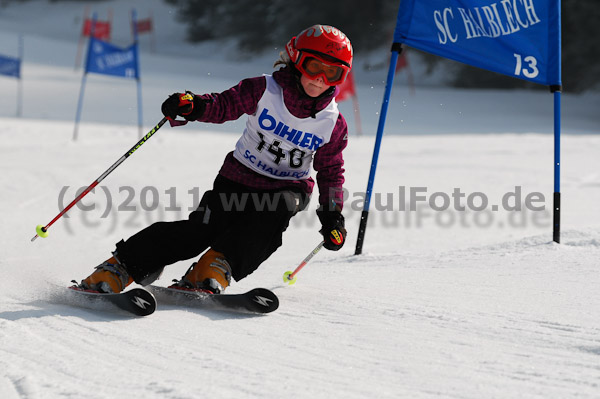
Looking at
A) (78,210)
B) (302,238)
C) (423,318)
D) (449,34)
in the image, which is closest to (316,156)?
(423,318)

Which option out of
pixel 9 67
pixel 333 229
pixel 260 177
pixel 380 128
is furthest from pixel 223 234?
pixel 9 67

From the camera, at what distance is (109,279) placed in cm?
304

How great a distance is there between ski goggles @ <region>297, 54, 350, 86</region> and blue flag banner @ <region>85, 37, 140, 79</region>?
26.4 feet

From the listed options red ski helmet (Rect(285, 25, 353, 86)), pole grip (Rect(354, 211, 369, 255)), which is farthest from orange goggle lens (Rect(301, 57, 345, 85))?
pole grip (Rect(354, 211, 369, 255))

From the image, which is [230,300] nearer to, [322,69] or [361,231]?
[322,69]

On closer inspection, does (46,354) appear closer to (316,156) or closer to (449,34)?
(316,156)

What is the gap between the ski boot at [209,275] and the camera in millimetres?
2998

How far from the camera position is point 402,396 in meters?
2.01

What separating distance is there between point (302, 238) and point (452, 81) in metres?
17.1

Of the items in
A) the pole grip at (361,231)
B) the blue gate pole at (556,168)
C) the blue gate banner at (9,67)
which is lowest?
the pole grip at (361,231)

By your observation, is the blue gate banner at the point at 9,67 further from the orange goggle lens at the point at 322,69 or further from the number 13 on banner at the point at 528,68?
the orange goggle lens at the point at 322,69

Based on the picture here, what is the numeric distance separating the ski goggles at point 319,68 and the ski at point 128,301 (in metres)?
1.17

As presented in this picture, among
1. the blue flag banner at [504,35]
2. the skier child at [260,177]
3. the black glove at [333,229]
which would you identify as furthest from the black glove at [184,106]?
the blue flag banner at [504,35]

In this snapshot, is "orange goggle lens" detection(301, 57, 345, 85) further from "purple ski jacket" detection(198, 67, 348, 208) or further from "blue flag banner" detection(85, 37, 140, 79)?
"blue flag banner" detection(85, 37, 140, 79)
